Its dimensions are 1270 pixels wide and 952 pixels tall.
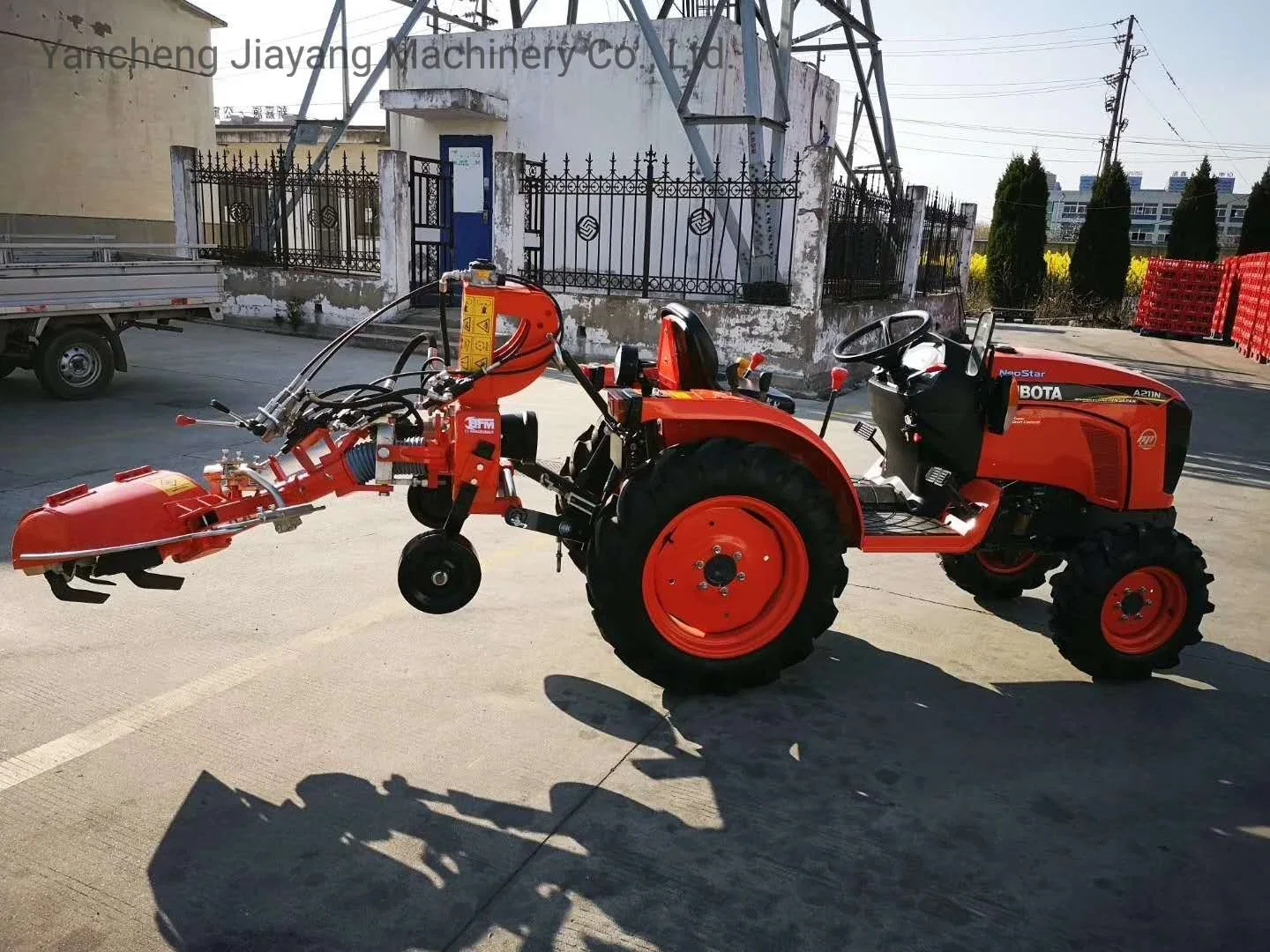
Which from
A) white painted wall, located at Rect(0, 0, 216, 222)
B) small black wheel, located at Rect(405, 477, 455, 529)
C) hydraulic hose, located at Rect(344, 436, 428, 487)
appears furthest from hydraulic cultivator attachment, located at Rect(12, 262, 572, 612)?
white painted wall, located at Rect(0, 0, 216, 222)

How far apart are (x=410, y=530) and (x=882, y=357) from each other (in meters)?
2.69

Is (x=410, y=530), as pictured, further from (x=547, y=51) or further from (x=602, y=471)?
(x=547, y=51)

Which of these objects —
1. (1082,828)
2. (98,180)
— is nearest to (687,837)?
(1082,828)

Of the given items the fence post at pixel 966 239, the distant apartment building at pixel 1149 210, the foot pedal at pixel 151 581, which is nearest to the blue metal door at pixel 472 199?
the fence post at pixel 966 239

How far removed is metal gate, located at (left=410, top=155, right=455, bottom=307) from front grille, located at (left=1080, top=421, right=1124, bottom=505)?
10304 mm

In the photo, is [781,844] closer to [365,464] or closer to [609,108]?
[365,464]

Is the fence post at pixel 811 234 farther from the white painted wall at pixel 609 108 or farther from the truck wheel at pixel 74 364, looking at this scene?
the truck wheel at pixel 74 364

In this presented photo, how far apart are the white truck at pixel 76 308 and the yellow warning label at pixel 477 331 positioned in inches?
256

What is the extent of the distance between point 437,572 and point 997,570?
8.75 ft

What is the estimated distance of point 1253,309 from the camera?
17.1m

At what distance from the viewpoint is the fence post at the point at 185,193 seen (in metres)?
13.4

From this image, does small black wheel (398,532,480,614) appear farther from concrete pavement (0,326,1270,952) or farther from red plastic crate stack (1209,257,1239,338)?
red plastic crate stack (1209,257,1239,338)

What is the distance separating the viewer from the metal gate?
12.9 metres

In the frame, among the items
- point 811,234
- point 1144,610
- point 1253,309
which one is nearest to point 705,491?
point 1144,610
